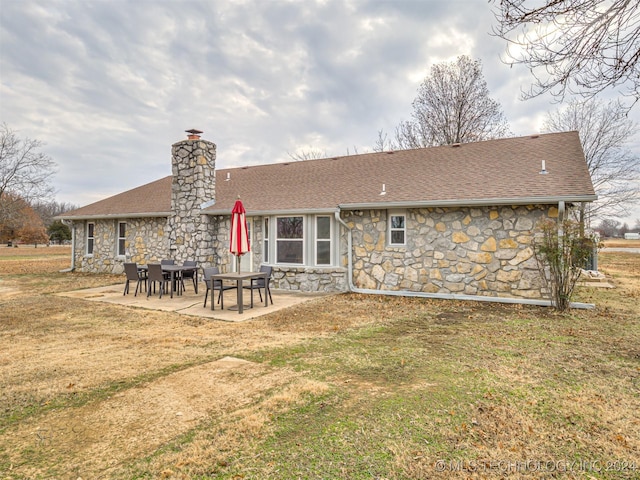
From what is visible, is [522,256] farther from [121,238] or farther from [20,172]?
[20,172]

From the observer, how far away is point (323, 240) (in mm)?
10898

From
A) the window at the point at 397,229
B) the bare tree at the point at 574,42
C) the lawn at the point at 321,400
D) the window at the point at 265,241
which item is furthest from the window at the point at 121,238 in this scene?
the bare tree at the point at 574,42

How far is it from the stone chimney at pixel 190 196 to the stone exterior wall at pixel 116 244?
4.50 ft

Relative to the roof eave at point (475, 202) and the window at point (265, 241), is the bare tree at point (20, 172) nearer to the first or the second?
the window at point (265, 241)

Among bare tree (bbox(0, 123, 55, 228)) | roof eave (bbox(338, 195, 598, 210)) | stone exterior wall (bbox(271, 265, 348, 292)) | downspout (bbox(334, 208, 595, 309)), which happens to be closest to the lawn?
downspout (bbox(334, 208, 595, 309))

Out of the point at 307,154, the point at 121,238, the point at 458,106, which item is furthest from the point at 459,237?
the point at 307,154

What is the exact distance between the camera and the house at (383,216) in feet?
29.1

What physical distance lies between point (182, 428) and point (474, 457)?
228 cm

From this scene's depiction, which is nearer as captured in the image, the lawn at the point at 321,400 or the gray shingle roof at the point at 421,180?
the lawn at the point at 321,400

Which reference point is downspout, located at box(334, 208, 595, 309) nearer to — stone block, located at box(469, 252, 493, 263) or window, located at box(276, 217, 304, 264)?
stone block, located at box(469, 252, 493, 263)

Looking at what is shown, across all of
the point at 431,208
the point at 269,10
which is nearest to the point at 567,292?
the point at 431,208

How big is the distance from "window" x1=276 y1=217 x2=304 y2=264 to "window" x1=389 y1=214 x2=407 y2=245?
2.70m

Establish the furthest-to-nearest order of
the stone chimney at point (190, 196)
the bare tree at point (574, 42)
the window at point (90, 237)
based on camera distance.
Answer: the window at point (90, 237), the stone chimney at point (190, 196), the bare tree at point (574, 42)

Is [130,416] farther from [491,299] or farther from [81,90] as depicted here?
[81,90]
